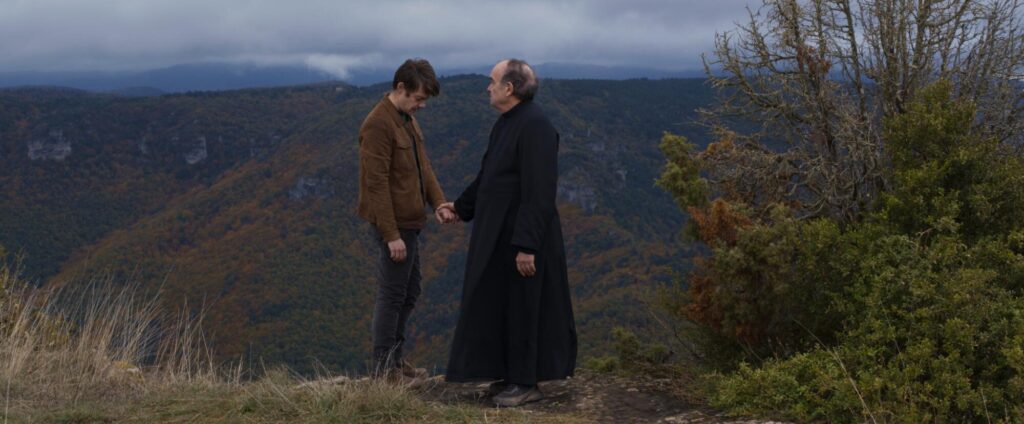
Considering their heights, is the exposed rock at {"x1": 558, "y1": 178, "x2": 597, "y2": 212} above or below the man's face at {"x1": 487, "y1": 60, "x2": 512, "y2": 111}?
below

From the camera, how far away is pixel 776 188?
620 cm

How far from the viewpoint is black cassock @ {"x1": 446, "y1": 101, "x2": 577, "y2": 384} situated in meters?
4.27

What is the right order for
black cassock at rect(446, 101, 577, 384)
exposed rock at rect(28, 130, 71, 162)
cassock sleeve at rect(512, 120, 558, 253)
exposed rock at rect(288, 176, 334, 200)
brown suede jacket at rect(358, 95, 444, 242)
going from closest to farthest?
cassock sleeve at rect(512, 120, 558, 253)
black cassock at rect(446, 101, 577, 384)
brown suede jacket at rect(358, 95, 444, 242)
exposed rock at rect(288, 176, 334, 200)
exposed rock at rect(28, 130, 71, 162)

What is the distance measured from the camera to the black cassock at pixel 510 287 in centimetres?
427

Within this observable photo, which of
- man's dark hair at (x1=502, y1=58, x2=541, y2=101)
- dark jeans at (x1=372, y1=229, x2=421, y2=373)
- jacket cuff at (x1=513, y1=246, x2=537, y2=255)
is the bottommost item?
dark jeans at (x1=372, y1=229, x2=421, y2=373)

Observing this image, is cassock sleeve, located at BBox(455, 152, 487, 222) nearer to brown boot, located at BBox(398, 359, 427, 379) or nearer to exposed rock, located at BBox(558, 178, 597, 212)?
brown boot, located at BBox(398, 359, 427, 379)

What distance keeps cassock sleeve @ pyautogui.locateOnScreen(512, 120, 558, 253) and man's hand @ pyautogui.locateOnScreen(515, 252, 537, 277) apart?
29 millimetres

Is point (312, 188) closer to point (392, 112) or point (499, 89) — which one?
point (392, 112)

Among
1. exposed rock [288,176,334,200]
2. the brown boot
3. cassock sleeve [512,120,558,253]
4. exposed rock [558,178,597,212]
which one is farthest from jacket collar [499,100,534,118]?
exposed rock [288,176,334,200]

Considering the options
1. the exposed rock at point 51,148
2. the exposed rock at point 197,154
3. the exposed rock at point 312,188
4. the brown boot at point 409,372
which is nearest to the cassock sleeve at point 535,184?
the brown boot at point 409,372

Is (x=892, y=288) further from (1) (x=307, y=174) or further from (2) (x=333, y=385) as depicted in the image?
(1) (x=307, y=174)

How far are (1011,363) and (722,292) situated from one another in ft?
4.95

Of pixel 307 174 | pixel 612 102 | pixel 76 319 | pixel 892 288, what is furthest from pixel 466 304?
pixel 612 102

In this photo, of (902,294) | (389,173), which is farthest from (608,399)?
(389,173)
